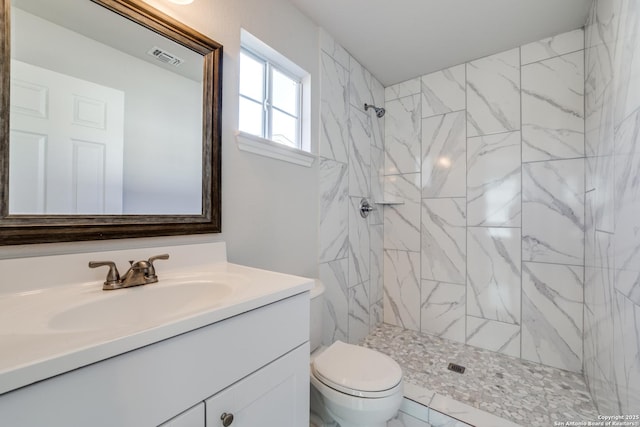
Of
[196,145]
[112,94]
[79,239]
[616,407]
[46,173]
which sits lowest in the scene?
[616,407]

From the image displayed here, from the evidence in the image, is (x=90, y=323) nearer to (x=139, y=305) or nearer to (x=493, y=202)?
(x=139, y=305)

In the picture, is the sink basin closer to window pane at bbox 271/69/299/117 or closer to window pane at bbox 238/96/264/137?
window pane at bbox 238/96/264/137

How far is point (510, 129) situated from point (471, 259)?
3.35 ft

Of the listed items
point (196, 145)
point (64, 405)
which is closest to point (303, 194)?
point (196, 145)

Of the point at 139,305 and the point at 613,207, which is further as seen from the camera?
the point at 613,207

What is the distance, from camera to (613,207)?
123cm

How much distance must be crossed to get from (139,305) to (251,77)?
1.25 m

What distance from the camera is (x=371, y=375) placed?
1185 mm

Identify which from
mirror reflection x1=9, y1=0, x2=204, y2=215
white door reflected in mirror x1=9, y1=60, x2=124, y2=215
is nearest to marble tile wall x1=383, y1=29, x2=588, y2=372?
mirror reflection x1=9, y1=0, x2=204, y2=215

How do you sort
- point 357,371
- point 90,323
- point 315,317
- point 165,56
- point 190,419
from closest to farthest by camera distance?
1. point 190,419
2. point 90,323
3. point 165,56
4. point 357,371
5. point 315,317

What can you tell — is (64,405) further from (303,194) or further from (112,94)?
(303,194)

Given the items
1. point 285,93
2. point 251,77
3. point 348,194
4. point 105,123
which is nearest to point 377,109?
point 348,194

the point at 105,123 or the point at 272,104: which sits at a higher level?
the point at 272,104

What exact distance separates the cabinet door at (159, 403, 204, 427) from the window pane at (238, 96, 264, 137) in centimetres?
122
